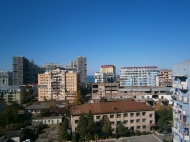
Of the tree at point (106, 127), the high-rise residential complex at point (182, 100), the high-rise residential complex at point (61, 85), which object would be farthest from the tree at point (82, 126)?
the high-rise residential complex at point (61, 85)

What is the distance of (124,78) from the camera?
46.9 metres

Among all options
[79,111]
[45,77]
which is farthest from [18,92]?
[79,111]

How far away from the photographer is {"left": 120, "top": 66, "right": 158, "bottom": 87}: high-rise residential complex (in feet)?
149

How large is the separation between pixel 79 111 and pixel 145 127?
19.9 ft

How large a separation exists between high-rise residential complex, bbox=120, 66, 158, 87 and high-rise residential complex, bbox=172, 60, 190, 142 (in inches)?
1460

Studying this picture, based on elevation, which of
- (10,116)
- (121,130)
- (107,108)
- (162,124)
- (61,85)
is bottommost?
(121,130)

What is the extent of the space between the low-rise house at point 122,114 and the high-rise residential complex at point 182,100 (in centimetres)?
673

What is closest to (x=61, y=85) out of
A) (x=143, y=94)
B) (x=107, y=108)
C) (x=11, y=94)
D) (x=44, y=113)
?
(x=11, y=94)

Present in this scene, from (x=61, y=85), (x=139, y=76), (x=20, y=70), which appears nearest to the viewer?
(x=61, y=85)

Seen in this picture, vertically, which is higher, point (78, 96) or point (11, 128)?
point (78, 96)

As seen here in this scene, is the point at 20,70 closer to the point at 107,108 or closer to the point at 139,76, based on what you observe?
the point at 139,76

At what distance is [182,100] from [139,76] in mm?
38876

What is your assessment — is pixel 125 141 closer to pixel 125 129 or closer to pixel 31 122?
pixel 125 129

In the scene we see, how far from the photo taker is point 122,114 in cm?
1582
